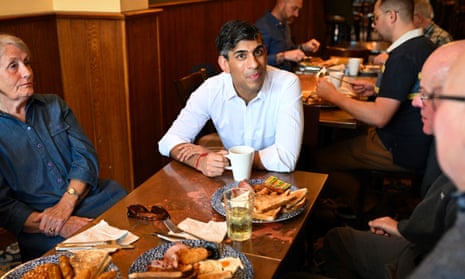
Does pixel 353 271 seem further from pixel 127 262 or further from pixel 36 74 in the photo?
pixel 36 74

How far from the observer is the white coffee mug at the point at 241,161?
169 cm

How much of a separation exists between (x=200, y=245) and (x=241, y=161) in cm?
48

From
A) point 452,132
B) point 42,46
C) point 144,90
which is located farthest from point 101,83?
point 452,132

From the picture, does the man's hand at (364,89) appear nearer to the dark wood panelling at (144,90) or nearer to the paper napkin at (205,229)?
the dark wood panelling at (144,90)

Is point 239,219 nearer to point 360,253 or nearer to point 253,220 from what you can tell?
point 253,220

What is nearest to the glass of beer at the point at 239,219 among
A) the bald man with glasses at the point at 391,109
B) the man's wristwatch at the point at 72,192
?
the man's wristwatch at the point at 72,192

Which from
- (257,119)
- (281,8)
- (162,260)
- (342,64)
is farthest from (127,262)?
(281,8)

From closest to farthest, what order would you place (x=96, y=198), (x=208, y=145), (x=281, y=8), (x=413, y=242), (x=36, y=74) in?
(x=413, y=242) < (x=96, y=198) < (x=208, y=145) < (x=36, y=74) < (x=281, y=8)

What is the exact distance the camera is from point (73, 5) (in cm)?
298

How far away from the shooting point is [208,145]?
7.72ft

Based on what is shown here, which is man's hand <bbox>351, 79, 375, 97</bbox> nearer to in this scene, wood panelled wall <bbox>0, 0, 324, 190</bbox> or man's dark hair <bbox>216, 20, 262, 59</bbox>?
man's dark hair <bbox>216, 20, 262, 59</bbox>

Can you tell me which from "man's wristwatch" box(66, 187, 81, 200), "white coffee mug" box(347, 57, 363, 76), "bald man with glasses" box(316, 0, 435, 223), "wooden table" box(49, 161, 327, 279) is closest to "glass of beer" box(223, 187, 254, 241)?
"wooden table" box(49, 161, 327, 279)

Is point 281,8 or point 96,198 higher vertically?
point 281,8

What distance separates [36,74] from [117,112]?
534 mm
